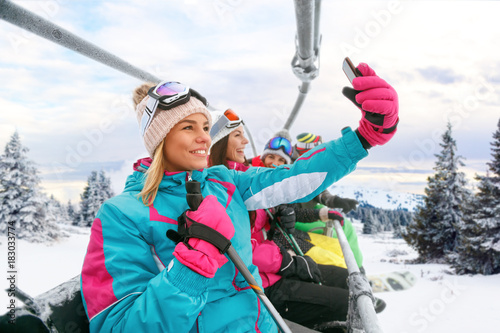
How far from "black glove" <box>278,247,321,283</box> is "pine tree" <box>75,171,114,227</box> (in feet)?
70.6

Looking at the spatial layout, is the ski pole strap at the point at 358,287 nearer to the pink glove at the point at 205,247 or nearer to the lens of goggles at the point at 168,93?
the pink glove at the point at 205,247

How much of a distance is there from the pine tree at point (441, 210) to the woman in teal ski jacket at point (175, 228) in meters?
18.0

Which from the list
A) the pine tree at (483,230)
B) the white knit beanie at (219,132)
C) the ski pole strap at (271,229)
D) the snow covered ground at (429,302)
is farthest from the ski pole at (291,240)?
the pine tree at (483,230)

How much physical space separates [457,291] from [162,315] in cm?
996

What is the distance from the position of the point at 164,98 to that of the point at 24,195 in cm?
1242

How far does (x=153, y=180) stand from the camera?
5.48 feet

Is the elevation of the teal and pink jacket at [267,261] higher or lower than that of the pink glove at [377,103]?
lower

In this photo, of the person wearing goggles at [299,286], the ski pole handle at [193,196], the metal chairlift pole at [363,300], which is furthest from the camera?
the person wearing goggles at [299,286]

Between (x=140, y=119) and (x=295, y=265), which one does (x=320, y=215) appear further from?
(x=140, y=119)

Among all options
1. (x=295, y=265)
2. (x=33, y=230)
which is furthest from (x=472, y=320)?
(x=33, y=230)

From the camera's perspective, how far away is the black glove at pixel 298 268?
260 cm

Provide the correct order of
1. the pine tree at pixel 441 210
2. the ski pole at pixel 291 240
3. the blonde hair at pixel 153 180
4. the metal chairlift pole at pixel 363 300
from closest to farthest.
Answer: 1. the metal chairlift pole at pixel 363 300
2. the blonde hair at pixel 153 180
3. the ski pole at pixel 291 240
4. the pine tree at pixel 441 210

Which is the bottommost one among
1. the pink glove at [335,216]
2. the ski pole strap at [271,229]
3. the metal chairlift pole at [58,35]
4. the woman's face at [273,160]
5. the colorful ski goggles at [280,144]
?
the ski pole strap at [271,229]

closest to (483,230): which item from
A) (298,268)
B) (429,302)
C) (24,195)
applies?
(429,302)
